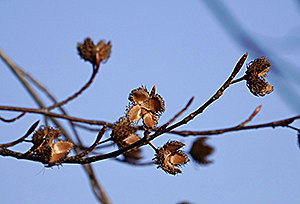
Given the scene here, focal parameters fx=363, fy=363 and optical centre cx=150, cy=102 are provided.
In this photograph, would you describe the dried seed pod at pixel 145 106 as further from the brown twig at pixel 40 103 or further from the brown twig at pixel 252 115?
the brown twig at pixel 40 103

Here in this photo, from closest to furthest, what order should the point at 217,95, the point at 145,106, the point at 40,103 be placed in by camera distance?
the point at 217,95
the point at 145,106
the point at 40,103

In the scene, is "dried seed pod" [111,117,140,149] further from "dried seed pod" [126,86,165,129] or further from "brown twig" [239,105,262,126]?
"brown twig" [239,105,262,126]

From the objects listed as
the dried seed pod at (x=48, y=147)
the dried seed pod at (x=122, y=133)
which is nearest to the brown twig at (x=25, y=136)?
the dried seed pod at (x=48, y=147)

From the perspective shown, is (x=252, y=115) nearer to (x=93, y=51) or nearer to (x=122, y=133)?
(x=122, y=133)

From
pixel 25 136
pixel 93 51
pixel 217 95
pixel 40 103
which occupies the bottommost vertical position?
pixel 217 95

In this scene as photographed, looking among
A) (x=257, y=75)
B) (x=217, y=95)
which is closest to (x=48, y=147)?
(x=217, y=95)

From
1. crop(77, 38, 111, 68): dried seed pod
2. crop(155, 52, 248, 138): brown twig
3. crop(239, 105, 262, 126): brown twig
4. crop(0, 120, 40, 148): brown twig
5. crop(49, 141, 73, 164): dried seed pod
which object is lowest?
crop(155, 52, 248, 138): brown twig

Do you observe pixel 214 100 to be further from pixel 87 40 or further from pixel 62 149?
pixel 87 40

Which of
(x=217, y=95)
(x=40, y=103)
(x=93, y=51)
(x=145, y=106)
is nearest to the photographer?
(x=217, y=95)

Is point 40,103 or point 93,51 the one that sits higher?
point 40,103

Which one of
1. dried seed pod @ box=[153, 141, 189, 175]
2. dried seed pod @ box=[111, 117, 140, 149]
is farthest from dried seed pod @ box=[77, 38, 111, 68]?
dried seed pod @ box=[153, 141, 189, 175]

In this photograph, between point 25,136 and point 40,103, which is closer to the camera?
point 25,136
